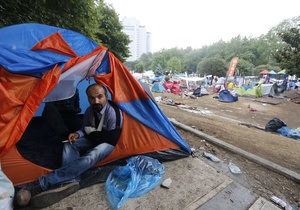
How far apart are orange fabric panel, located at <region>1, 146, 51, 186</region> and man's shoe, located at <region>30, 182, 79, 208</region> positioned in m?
0.36

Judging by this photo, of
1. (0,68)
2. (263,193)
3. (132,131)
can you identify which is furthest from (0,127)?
(263,193)

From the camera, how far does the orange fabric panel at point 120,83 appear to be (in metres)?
2.24

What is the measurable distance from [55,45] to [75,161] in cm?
157

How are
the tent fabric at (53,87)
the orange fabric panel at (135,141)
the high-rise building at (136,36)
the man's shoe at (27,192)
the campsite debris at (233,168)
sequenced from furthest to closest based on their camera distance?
the high-rise building at (136,36) → the campsite debris at (233,168) → the orange fabric panel at (135,141) → the tent fabric at (53,87) → the man's shoe at (27,192)

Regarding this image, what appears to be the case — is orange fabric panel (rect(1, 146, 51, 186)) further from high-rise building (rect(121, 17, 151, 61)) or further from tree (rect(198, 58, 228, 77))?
high-rise building (rect(121, 17, 151, 61))

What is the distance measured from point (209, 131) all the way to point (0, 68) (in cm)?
439

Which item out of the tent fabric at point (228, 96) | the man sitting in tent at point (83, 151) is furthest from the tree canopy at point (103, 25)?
the tent fabric at point (228, 96)

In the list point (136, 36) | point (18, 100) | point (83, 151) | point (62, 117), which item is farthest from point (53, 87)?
point (136, 36)

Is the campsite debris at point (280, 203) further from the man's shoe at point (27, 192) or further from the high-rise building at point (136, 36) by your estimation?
the high-rise building at point (136, 36)

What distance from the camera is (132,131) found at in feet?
7.80

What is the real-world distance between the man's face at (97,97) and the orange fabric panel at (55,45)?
1.76 feet

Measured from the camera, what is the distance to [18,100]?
1.78 metres

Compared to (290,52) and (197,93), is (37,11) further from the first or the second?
(290,52)

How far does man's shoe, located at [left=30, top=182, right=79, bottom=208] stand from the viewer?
1.66m
